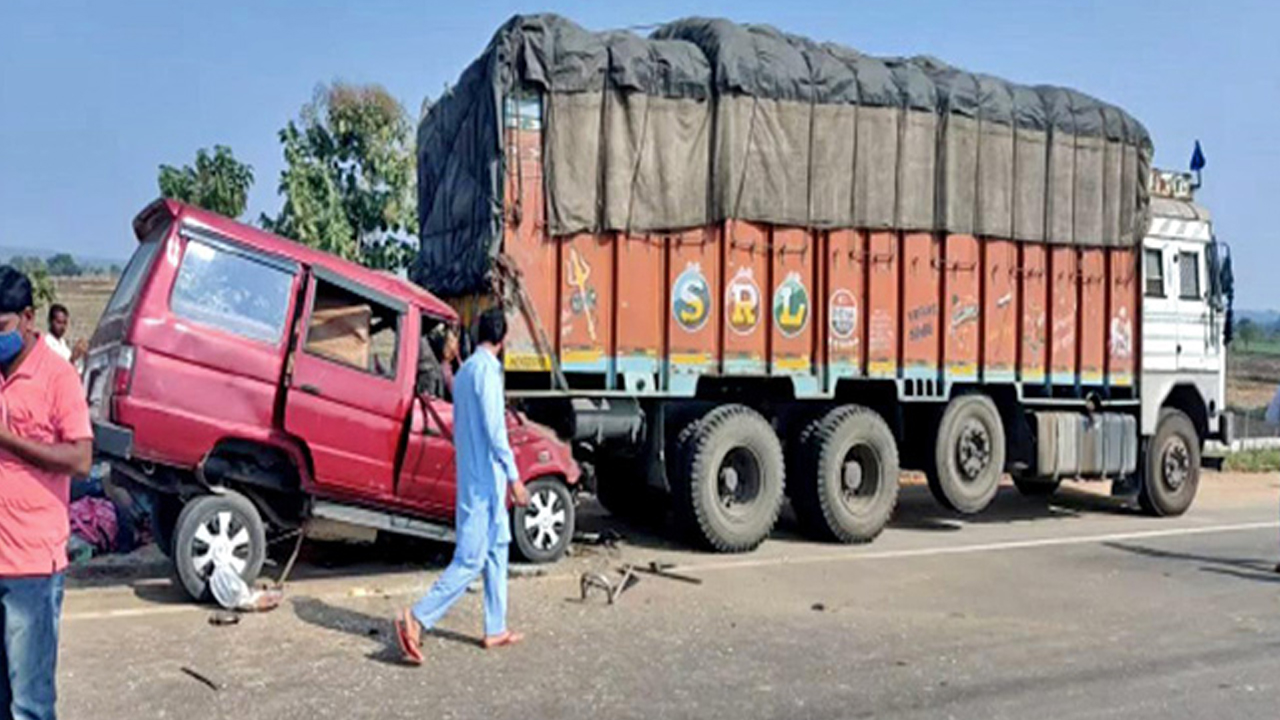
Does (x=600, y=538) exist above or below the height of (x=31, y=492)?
below

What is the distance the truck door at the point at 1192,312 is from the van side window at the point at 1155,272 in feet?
0.89

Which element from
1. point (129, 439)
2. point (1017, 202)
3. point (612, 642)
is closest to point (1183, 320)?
point (1017, 202)

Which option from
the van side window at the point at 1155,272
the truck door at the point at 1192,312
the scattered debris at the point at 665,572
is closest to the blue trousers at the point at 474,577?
the scattered debris at the point at 665,572

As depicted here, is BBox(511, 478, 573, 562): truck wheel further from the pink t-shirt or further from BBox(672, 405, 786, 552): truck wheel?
the pink t-shirt

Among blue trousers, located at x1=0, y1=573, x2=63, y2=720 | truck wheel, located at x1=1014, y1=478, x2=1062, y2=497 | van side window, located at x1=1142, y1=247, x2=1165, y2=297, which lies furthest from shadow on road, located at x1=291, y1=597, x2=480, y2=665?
truck wheel, located at x1=1014, y1=478, x2=1062, y2=497

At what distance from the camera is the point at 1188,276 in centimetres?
1439

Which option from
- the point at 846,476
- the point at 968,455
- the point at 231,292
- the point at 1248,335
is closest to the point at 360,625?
the point at 231,292

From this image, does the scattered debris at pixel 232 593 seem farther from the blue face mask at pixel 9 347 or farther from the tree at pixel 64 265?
the tree at pixel 64 265

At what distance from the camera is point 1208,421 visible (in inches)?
571

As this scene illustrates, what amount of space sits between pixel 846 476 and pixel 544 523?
11.3 ft

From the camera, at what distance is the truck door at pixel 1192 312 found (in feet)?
46.6

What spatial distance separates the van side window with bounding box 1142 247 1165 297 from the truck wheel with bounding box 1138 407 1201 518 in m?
1.41

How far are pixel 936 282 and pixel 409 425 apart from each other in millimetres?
5941

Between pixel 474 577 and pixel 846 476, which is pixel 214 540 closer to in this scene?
→ pixel 474 577
